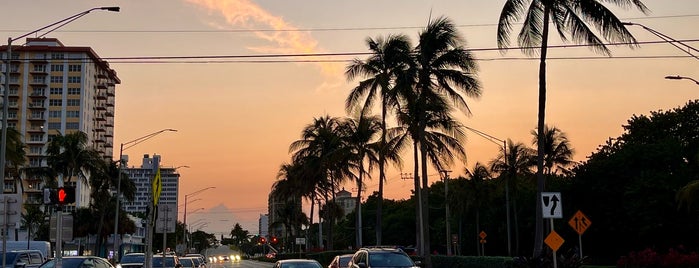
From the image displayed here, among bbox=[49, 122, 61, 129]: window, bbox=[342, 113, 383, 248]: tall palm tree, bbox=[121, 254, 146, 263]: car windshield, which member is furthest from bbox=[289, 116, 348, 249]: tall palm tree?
bbox=[49, 122, 61, 129]: window

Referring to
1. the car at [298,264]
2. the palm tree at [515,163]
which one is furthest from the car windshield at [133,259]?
the palm tree at [515,163]

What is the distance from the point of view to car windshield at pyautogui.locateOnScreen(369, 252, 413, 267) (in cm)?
2489

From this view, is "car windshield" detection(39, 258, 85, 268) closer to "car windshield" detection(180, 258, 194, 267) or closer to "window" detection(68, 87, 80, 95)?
"car windshield" detection(180, 258, 194, 267)

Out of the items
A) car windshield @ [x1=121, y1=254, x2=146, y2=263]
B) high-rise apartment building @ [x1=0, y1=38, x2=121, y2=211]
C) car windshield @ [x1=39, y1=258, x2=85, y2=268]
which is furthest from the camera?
high-rise apartment building @ [x1=0, y1=38, x2=121, y2=211]

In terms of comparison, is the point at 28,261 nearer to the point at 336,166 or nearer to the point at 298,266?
the point at 298,266

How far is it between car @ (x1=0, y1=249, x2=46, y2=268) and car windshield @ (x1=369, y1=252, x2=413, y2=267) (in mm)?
12072

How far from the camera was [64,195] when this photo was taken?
20.0 metres

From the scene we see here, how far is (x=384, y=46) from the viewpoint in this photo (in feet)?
143

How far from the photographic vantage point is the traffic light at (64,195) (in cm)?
2002

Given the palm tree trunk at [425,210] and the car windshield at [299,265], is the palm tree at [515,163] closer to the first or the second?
the palm tree trunk at [425,210]

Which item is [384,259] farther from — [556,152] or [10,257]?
[556,152]

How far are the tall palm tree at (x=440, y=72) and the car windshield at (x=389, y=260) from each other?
1330cm

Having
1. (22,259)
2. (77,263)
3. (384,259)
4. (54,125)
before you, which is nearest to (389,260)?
(384,259)

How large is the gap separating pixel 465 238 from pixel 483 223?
9.43 m
